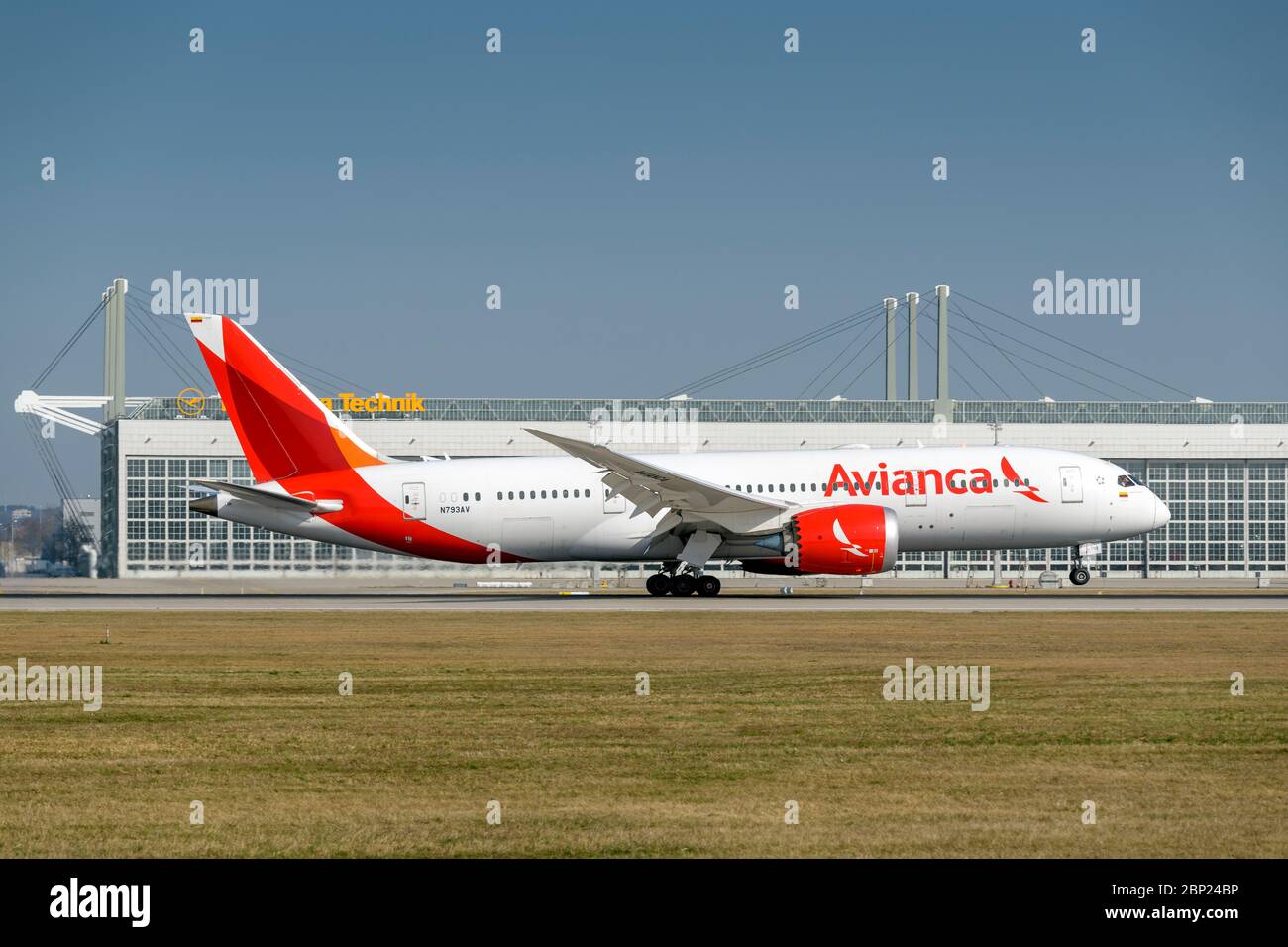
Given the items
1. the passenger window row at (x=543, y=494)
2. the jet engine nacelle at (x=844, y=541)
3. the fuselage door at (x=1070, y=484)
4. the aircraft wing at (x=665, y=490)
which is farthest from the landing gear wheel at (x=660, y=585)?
the fuselage door at (x=1070, y=484)

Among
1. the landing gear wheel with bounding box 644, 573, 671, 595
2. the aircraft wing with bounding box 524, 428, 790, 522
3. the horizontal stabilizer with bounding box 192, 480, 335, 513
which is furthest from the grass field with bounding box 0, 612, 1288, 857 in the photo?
the landing gear wheel with bounding box 644, 573, 671, 595

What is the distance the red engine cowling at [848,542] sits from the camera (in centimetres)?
4397

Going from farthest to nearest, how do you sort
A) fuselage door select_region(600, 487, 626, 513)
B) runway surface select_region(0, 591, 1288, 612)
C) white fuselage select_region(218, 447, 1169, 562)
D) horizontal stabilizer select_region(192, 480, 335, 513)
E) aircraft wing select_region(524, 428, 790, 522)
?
1. fuselage door select_region(600, 487, 626, 513)
2. white fuselage select_region(218, 447, 1169, 562)
3. horizontal stabilizer select_region(192, 480, 335, 513)
4. aircraft wing select_region(524, 428, 790, 522)
5. runway surface select_region(0, 591, 1288, 612)

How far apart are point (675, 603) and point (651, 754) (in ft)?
93.5

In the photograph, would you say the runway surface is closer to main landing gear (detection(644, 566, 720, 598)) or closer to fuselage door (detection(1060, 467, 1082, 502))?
main landing gear (detection(644, 566, 720, 598))

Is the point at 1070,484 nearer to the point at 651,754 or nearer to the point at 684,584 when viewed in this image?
the point at 684,584

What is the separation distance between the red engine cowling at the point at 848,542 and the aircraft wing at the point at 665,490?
5.80ft

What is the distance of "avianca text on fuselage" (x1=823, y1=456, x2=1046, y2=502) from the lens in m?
46.2

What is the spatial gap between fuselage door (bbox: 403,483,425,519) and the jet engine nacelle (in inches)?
484

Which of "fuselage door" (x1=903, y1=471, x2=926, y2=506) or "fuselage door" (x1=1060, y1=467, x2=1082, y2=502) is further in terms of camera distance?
"fuselage door" (x1=1060, y1=467, x2=1082, y2=502)

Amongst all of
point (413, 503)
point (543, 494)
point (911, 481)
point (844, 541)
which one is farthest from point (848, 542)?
point (413, 503)
